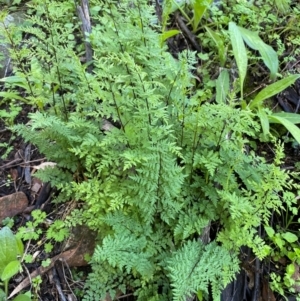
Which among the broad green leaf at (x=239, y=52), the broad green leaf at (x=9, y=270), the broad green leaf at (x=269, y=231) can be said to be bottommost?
the broad green leaf at (x=269, y=231)

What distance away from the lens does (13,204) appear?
234cm

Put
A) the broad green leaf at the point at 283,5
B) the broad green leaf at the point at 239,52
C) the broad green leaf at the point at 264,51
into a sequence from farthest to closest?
1. the broad green leaf at the point at 283,5
2. the broad green leaf at the point at 264,51
3. the broad green leaf at the point at 239,52

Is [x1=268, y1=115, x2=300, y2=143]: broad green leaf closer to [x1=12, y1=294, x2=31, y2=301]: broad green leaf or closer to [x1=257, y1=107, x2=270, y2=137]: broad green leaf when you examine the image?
[x1=257, y1=107, x2=270, y2=137]: broad green leaf

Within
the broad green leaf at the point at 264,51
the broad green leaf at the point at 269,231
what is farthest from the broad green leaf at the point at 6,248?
the broad green leaf at the point at 264,51

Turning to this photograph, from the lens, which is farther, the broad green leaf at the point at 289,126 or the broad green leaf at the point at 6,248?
the broad green leaf at the point at 289,126

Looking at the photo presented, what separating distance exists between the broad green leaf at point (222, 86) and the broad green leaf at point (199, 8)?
0.52 metres

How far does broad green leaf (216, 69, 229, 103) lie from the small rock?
1318mm

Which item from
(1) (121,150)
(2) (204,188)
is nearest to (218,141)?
(2) (204,188)

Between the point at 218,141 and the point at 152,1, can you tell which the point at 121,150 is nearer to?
the point at 218,141

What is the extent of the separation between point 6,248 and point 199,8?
79.8 inches

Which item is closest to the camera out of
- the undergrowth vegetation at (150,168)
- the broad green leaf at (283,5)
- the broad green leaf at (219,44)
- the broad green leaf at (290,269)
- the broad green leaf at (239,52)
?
the undergrowth vegetation at (150,168)

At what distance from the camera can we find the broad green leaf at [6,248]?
192cm

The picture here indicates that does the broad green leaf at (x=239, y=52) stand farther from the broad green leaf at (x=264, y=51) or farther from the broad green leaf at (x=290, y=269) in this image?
the broad green leaf at (x=290, y=269)

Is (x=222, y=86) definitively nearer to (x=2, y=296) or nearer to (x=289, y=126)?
(x=289, y=126)
